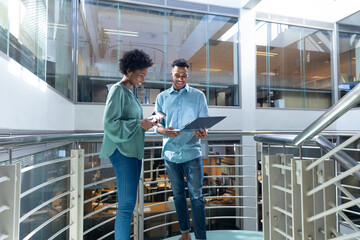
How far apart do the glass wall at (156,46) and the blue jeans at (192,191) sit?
280 centimetres

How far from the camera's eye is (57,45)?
9.18 ft

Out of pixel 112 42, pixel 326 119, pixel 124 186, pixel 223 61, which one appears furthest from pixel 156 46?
pixel 326 119

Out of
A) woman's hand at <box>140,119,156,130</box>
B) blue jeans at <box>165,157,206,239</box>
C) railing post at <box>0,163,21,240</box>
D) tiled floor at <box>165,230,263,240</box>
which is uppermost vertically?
woman's hand at <box>140,119,156,130</box>

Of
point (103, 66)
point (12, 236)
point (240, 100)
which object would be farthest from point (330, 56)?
point (12, 236)

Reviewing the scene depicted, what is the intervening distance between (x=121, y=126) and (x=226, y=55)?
4168mm

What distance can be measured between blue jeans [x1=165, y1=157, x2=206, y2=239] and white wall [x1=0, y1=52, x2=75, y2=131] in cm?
100

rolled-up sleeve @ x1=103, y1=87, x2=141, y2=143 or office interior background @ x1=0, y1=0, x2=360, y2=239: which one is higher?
office interior background @ x1=0, y1=0, x2=360, y2=239

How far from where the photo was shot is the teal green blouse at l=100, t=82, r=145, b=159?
1.33 m

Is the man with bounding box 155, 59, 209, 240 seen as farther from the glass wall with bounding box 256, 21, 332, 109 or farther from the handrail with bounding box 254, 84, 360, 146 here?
the glass wall with bounding box 256, 21, 332, 109

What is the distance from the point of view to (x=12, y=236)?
825 millimetres

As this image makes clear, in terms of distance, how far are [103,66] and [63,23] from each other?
1.33m

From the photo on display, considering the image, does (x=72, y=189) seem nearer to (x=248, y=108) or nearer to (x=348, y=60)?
(x=248, y=108)

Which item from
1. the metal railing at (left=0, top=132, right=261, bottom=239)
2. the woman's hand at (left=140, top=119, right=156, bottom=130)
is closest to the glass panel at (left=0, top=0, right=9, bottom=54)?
the metal railing at (left=0, top=132, right=261, bottom=239)

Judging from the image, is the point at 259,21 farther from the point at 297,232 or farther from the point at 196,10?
the point at 297,232
